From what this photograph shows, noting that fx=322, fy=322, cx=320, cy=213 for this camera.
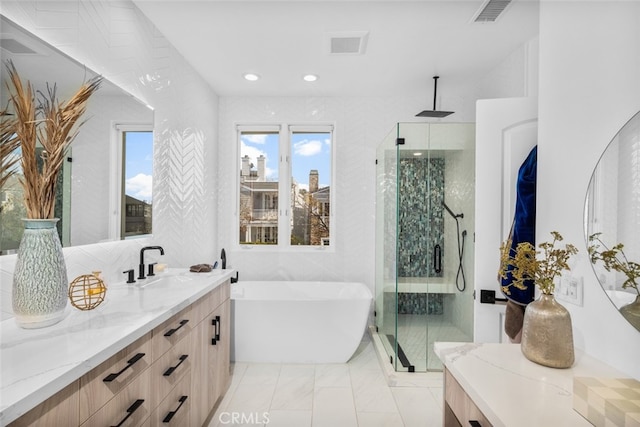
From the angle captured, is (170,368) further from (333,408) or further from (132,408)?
(333,408)

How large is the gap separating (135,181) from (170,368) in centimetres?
120

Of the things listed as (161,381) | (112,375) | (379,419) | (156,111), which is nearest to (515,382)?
(112,375)

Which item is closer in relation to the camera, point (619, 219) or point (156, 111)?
point (619, 219)

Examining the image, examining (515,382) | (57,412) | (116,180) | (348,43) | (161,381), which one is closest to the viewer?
(57,412)

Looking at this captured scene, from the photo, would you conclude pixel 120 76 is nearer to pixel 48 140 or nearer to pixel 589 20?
pixel 48 140

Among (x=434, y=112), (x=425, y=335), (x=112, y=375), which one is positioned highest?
(x=434, y=112)

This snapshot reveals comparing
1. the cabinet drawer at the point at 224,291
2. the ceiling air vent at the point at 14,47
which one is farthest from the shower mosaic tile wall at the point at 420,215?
the ceiling air vent at the point at 14,47

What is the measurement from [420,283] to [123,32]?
2.70 m

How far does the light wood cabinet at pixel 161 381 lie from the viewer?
0.89 metres

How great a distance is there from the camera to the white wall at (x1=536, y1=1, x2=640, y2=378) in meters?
1.00

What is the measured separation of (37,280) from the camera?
3.60 ft

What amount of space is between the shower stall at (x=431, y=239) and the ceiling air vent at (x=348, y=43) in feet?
2.26

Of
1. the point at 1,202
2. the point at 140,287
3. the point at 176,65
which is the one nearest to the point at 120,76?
Result: the point at 176,65

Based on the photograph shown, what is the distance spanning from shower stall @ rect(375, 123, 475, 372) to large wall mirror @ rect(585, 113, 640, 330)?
148 centimetres
